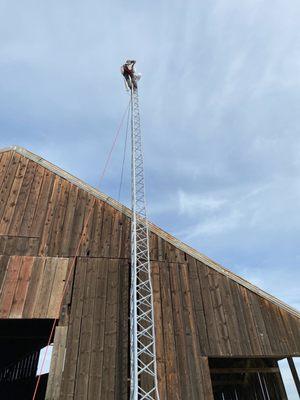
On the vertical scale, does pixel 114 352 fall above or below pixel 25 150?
below

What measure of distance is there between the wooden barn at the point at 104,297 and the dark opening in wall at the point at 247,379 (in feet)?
0.29

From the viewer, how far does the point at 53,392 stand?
8445 mm

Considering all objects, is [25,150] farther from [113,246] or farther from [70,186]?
[113,246]

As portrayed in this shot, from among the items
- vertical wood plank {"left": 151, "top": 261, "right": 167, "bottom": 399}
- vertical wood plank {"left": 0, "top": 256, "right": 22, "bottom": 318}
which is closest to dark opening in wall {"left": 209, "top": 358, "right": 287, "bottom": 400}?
vertical wood plank {"left": 151, "top": 261, "right": 167, "bottom": 399}

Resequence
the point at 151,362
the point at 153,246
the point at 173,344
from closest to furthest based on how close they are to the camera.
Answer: the point at 151,362, the point at 173,344, the point at 153,246

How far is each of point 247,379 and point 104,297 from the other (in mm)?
9252

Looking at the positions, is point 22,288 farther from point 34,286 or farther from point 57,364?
point 57,364

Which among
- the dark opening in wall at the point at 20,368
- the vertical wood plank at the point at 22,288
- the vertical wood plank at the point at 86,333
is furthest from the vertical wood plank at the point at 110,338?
the dark opening in wall at the point at 20,368

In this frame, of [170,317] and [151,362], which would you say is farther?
[170,317]

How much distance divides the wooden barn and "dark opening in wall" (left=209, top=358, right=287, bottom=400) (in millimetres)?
89

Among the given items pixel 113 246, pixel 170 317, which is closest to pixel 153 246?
pixel 113 246

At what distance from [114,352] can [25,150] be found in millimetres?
8496

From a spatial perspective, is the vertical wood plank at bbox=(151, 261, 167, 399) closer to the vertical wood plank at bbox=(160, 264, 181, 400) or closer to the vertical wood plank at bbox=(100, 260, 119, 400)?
the vertical wood plank at bbox=(160, 264, 181, 400)

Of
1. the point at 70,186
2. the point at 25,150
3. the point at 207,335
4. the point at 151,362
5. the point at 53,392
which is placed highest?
the point at 25,150
